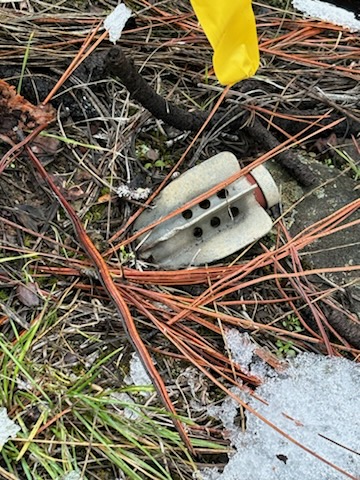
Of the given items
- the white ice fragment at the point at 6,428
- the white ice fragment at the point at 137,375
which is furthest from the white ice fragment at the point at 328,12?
the white ice fragment at the point at 6,428

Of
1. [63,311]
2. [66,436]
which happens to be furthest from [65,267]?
[66,436]

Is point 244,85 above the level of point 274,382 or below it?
above

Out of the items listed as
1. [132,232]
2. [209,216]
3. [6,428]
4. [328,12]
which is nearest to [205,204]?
[209,216]

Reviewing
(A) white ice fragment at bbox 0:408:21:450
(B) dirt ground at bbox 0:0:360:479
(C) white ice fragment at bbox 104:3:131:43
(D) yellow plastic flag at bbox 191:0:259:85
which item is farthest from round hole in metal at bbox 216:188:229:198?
(A) white ice fragment at bbox 0:408:21:450

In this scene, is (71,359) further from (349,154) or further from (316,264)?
(349,154)

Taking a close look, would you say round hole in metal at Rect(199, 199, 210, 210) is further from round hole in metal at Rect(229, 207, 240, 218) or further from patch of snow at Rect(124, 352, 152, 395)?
patch of snow at Rect(124, 352, 152, 395)

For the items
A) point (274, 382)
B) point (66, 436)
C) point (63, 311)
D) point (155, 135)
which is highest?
point (155, 135)

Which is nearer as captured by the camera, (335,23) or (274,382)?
(274,382)
